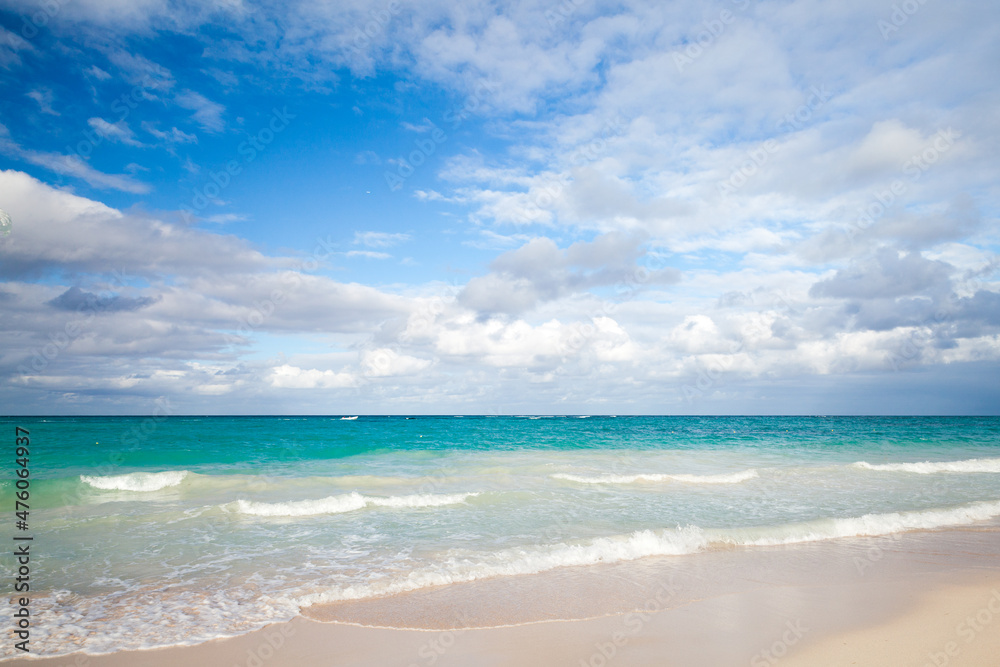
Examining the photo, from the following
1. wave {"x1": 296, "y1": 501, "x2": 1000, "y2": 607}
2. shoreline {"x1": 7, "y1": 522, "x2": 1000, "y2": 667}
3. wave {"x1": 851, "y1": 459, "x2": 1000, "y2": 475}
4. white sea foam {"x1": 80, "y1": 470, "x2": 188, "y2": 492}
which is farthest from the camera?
wave {"x1": 851, "y1": 459, "x2": 1000, "y2": 475}

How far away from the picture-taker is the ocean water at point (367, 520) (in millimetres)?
6758

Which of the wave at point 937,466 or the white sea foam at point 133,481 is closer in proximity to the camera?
the white sea foam at point 133,481

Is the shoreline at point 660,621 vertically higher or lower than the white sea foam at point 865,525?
higher

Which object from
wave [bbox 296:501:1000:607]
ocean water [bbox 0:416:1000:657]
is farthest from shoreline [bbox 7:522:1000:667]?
ocean water [bbox 0:416:1000:657]

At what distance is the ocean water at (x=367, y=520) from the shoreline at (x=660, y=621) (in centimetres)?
57

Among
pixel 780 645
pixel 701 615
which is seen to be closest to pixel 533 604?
pixel 701 615

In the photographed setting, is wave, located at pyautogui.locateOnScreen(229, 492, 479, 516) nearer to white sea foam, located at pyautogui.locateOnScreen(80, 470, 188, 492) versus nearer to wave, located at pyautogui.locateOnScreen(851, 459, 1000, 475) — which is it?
white sea foam, located at pyautogui.locateOnScreen(80, 470, 188, 492)

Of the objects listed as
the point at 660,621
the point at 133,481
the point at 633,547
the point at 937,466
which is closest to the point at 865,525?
the point at 633,547

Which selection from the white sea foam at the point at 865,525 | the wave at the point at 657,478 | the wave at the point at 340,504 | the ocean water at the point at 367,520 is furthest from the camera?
the wave at the point at 657,478

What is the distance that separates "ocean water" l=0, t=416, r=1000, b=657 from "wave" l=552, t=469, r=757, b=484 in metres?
0.09

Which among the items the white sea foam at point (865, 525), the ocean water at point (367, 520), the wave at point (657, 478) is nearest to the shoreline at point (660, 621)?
the ocean water at point (367, 520)

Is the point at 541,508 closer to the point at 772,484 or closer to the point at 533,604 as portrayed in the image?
the point at 533,604

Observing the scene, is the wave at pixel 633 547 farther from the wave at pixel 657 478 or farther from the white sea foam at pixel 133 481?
the white sea foam at pixel 133 481

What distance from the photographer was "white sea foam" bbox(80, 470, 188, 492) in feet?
51.5
